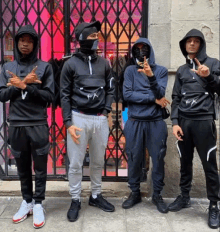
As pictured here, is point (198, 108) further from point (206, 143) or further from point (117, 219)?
point (117, 219)

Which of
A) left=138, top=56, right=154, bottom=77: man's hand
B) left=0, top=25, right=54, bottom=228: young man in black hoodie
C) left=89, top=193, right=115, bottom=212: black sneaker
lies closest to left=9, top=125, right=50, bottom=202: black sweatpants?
left=0, top=25, right=54, bottom=228: young man in black hoodie

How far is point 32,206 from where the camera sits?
396 centimetres

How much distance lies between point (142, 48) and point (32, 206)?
247cm

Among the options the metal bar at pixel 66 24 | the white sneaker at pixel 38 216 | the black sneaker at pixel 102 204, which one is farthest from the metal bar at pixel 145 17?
the white sneaker at pixel 38 216

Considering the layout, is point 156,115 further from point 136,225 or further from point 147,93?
point 136,225

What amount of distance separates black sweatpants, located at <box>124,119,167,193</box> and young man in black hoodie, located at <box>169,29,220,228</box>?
0.24 metres

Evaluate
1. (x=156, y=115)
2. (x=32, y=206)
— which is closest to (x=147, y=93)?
(x=156, y=115)

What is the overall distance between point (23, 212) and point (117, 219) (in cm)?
118

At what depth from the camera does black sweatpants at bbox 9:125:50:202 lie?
12.0 feet

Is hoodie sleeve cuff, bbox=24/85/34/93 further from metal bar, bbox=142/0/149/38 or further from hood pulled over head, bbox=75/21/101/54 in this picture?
metal bar, bbox=142/0/149/38

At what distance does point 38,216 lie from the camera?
12.3 feet

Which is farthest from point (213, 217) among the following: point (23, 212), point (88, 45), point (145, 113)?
point (88, 45)

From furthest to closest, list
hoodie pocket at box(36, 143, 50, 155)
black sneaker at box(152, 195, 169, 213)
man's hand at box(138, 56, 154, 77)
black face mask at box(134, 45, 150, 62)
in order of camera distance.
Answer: black sneaker at box(152, 195, 169, 213) < black face mask at box(134, 45, 150, 62) < hoodie pocket at box(36, 143, 50, 155) < man's hand at box(138, 56, 154, 77)

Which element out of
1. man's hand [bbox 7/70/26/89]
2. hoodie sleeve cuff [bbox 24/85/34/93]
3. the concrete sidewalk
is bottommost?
the concrete sidewalk
